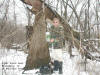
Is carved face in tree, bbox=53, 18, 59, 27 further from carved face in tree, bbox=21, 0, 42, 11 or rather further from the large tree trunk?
carved face in tree, bbox=21, 0, 42, 11

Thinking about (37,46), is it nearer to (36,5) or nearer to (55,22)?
(55,22)

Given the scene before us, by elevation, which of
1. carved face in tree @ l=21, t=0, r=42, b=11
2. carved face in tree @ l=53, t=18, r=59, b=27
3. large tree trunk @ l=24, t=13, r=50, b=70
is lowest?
large tree trunk @ l=24, t=13, r=50, b=70

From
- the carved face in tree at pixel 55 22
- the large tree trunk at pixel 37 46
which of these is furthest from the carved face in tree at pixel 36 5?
the carved face in tree at pixel 55 22

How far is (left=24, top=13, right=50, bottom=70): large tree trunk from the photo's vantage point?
643 cm

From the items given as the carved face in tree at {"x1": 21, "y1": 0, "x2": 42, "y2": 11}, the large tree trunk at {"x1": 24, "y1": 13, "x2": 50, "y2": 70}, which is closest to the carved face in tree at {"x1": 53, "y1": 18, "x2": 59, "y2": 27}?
the large tree trunk at {"x1": 24, "y1": 13, "x2": 50, "y2": 70}

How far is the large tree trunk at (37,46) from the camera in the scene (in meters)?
6.43

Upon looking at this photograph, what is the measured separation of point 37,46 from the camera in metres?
6.46

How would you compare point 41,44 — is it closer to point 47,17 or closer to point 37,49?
point 37,49

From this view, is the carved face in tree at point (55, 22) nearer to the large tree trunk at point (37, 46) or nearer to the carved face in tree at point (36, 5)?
the large tree trunk at point (37, 46)

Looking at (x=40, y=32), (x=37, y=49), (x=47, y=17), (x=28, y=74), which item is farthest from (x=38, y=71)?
(x=47, y=17)

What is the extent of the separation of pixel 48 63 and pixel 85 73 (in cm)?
129

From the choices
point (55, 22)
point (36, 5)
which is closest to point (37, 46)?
point (55, 22)

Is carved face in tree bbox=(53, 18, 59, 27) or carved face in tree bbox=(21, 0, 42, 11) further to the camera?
carved face in tree bbox=(21, 0, 42, 11)

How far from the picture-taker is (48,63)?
652 centimetres
